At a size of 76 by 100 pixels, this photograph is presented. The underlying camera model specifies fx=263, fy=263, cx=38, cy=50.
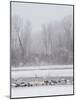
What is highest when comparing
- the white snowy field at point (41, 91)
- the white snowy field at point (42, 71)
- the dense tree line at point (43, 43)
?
the dense tree line at point (43, 43)

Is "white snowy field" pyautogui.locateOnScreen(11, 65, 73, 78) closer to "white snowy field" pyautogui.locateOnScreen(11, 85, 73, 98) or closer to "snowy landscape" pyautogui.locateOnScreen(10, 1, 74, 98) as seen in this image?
"snowy landscape" pyautogui.locateOnScreen(10, 1, 74, 98)

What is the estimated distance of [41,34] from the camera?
2332 millimetres

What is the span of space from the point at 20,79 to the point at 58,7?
0.73 metres

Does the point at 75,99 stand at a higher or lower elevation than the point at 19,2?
lower

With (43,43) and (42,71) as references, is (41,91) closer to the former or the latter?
(42,71)

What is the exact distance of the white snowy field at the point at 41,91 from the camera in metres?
2.26

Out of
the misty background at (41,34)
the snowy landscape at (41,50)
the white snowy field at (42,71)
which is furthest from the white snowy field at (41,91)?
the misty background at (41,34)

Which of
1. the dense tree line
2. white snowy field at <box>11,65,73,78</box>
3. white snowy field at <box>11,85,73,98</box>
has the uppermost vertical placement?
the dense tree line

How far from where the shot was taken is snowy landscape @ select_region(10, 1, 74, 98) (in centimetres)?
227

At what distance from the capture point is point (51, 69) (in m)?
2.35

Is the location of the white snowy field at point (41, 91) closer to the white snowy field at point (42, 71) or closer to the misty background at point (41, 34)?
the white snowy field at point (42, 71)

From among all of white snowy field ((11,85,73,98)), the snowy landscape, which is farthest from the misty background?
white snowy field ((11,85,73,98))

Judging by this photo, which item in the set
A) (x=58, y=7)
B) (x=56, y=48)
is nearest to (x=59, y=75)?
(x=56, y=48)

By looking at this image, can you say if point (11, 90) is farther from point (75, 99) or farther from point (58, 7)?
point (58, 7)
